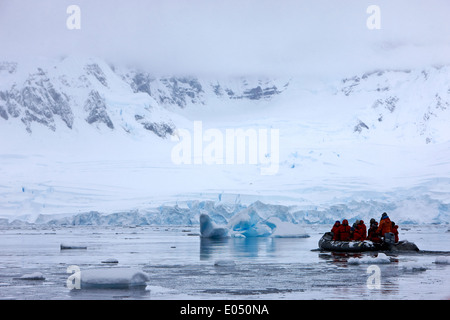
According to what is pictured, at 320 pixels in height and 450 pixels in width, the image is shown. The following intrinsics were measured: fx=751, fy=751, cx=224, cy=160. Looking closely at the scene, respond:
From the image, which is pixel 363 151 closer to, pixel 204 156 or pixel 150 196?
pixel 204 156

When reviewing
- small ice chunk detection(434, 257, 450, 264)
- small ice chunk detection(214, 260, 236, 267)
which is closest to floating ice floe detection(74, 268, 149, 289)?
small ice chunk detection(214, 260, 236, 267)

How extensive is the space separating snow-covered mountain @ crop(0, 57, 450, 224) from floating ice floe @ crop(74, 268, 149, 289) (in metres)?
37.1

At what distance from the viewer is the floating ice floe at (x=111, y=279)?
11312 millimetres

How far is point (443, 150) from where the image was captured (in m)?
98.3

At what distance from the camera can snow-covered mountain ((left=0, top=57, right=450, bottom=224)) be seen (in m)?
68.8

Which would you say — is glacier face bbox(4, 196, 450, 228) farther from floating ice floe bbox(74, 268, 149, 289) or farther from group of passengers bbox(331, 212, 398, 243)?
floating ice floe bbox(74, 268, 149, 289)

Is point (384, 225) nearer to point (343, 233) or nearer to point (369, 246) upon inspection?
point (369, 246)

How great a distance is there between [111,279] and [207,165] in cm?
9181

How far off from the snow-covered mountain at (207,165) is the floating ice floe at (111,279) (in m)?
37.1

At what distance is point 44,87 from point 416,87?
67.5 metres

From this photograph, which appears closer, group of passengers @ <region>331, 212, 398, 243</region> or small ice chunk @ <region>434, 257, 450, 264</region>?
small ice chunk @ <region>434, 257, 450, 264</region>

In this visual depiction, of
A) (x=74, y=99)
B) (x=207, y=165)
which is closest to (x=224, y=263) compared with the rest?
(x=207, y=165)
